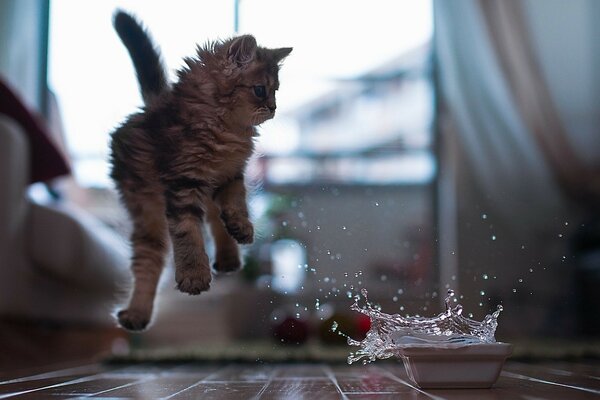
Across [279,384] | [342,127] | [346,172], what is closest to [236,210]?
[279,384]

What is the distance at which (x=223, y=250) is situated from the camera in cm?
115

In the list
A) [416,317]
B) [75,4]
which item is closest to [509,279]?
[416,317]

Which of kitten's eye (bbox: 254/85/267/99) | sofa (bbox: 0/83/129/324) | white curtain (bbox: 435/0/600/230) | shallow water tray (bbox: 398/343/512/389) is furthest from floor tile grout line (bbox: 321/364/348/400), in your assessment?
white curtain (bbox: 435/0/600/230)

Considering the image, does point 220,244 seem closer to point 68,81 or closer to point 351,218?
point 351,218

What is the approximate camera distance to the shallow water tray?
1.26 m

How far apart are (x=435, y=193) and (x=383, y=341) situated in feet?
11.1

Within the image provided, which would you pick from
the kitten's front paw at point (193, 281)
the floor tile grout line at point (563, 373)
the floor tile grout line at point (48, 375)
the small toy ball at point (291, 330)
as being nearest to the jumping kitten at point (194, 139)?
the kitten's front paw at point (193, 281)

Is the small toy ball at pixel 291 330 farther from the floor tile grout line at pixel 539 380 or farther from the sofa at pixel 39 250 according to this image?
the floor tile grout line at pixel 539 380

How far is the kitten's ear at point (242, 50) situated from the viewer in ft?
3.40

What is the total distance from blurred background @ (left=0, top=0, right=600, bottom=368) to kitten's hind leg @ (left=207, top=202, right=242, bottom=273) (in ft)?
0.22

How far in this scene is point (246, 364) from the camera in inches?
92.9

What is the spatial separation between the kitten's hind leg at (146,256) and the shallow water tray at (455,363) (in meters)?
0.45

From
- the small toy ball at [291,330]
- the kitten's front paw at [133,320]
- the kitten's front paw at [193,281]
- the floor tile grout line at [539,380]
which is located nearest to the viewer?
the kitten's front paw at [193,281]

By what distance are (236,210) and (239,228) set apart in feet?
0.09
